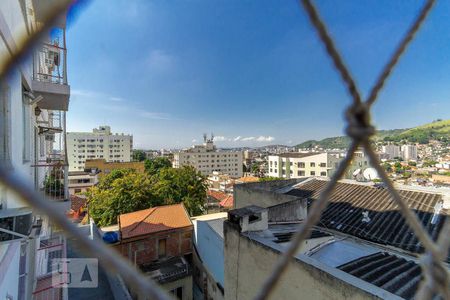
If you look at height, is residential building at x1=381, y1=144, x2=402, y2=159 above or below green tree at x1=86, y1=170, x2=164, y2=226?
above

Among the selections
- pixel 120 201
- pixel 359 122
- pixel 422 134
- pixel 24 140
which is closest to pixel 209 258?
pixel 120 201

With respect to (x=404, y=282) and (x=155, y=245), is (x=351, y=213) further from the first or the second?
(x=155, y=245)

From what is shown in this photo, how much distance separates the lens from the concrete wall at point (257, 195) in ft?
21.2

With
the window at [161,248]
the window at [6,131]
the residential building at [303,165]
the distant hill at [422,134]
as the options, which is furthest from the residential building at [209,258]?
the distant hill at [422,134]

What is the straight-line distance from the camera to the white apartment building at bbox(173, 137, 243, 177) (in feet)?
183

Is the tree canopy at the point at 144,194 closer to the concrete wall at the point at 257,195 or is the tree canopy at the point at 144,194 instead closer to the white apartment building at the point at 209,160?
the concrete wall at the point at 257,195

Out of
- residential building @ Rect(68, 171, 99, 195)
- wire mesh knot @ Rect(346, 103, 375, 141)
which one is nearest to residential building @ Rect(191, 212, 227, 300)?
wire mesh knot @ Rect(346, 103, 375, 141)

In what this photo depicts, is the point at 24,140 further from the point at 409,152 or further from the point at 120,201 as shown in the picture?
the point at 409,152

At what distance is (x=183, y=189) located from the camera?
1495cm

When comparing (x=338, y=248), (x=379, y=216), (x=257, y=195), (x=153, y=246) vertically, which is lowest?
(x=153, y=246)

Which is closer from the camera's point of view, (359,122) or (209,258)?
(359,122)

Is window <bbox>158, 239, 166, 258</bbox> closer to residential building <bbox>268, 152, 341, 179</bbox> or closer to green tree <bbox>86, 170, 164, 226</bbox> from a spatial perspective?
green tree <bbox>86, 170, 164, 226</bbox>

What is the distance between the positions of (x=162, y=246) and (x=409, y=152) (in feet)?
318

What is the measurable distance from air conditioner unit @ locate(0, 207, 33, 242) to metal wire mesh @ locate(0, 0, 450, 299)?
240 centimetres
